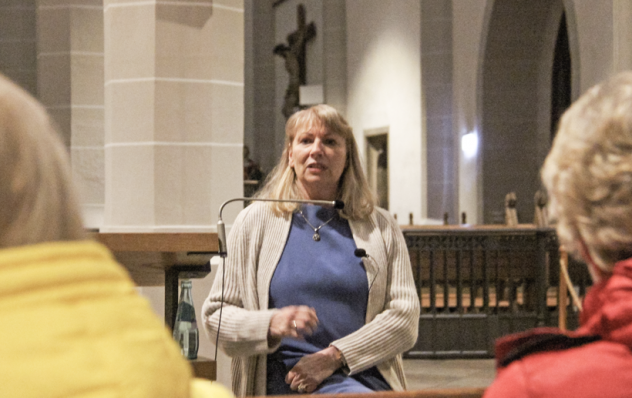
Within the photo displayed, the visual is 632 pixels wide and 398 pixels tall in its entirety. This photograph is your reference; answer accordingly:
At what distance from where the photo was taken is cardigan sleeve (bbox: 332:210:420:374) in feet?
7.75

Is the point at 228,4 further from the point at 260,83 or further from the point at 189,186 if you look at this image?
the point at 260,83

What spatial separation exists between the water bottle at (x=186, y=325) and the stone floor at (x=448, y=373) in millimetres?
3036

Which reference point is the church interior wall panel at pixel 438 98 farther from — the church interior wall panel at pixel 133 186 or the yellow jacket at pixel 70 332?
the yellow jacket at pixel 70 332

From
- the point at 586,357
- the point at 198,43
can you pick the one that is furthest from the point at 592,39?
the point at 586,357

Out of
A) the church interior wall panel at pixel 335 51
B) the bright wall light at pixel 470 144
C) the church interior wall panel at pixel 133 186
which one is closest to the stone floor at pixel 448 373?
the church interior wall panel at pixel 133 186

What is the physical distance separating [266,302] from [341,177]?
56 cm

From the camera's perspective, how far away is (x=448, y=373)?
6.50 metres

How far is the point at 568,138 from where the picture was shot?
3.58ft

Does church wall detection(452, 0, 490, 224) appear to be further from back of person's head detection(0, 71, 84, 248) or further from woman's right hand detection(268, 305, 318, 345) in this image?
back of person's head detection(0, 71, 84, 248)

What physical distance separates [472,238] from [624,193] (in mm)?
6439

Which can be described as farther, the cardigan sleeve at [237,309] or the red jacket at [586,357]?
the cardigan sleeve at [237,309]

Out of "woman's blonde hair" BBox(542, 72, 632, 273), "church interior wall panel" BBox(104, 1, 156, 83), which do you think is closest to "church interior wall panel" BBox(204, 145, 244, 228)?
"church interior wall panel" BBox(104, 1, 156, 83)

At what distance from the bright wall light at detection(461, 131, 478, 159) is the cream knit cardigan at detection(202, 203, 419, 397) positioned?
997cm

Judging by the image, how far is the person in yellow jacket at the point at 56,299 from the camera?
0.71m
